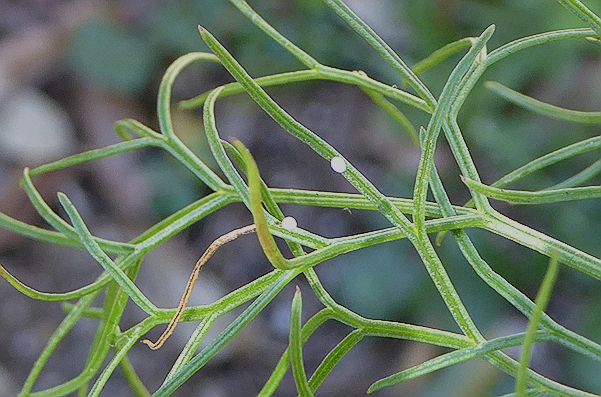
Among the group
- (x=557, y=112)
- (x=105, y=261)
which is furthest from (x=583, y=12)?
(x=105, y=261)

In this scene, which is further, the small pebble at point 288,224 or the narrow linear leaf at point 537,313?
the small pebble at point 288,224

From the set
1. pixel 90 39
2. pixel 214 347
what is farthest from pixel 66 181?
pixel 214 347

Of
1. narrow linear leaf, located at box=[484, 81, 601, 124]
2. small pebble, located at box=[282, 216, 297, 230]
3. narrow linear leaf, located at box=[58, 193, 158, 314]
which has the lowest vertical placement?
narrow linear leaf, located at box=[58, 193, 158, 314]

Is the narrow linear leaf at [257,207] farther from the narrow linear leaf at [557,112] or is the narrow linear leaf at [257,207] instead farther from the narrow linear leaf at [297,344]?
the narrow linear leaf at [557,112]

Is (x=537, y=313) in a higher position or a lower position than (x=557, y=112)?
lower

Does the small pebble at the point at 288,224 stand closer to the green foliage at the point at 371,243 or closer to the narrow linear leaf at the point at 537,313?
the green foliage at the point at 371,243

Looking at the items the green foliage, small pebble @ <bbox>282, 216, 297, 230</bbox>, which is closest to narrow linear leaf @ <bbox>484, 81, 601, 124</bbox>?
the green foliage

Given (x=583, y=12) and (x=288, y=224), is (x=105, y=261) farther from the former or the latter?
(x=583, y=12)

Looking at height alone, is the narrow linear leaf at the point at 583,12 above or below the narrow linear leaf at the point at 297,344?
above

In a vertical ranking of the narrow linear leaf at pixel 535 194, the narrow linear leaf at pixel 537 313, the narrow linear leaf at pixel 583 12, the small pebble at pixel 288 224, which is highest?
the narrow linear leaf at pixel 583 12

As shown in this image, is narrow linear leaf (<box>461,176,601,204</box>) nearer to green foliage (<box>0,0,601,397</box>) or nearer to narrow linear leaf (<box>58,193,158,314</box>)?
green foliage (<box>0,0,601,397</box>)

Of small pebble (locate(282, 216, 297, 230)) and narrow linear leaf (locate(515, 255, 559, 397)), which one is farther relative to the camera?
small pebble (locate(282, 216, 297, 230))

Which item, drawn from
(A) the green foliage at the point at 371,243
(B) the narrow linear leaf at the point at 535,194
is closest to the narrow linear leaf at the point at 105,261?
(A) the green foliage at the point at 371,243
